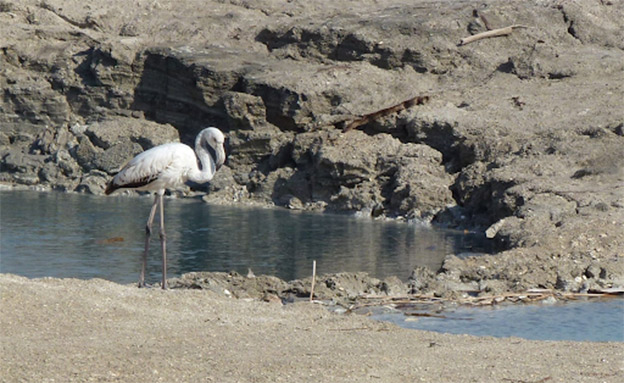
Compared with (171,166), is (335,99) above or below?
above

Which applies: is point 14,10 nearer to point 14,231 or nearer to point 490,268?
point 14,231

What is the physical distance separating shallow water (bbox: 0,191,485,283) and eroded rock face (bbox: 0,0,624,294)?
1.43m

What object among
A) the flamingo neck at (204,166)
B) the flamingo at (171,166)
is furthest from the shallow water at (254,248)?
the flamingo neck at (204,166)

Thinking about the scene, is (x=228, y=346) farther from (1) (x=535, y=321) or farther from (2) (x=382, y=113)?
(2) (x=382, y=113)

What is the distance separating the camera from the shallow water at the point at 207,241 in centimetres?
1380

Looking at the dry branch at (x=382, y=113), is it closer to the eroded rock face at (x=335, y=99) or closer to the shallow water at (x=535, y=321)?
the eroded rock face at (x=335, y=99)

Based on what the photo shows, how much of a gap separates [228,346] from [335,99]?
16.6 m

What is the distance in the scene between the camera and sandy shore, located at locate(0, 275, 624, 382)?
6.73 metres

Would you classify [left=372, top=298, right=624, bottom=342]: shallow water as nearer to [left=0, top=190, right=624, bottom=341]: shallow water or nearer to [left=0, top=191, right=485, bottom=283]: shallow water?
[left=0, top=190, right=624, bottom=341]: shallow water

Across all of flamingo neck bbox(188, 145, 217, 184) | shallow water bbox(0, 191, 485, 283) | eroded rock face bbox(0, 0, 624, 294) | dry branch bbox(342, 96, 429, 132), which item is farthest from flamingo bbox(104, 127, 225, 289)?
dry branch bbox(342, 96, 429, 132)

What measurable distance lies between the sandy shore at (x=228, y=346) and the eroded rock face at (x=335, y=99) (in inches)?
326

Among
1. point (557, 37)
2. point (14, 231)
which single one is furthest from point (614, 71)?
point (14, 231)

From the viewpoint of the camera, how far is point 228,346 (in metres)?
7.60

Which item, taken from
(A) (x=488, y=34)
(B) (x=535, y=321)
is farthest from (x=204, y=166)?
(A) (x=488, y=34)
